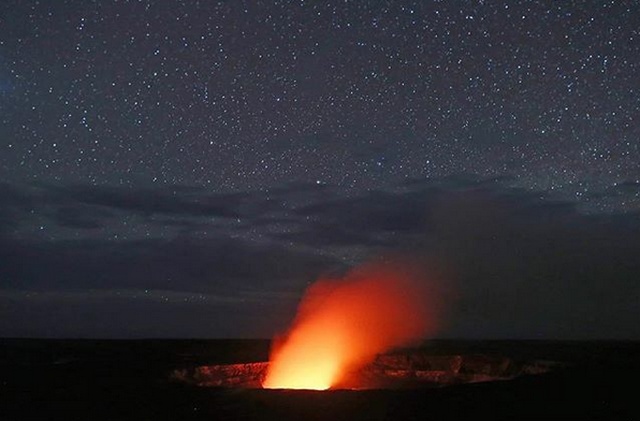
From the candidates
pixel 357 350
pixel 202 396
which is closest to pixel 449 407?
pixel 202 396

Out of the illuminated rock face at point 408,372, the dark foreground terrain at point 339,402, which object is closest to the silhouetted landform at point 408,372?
the illuminated rock face at point 408,372

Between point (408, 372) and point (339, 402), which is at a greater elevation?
point (408, 372)

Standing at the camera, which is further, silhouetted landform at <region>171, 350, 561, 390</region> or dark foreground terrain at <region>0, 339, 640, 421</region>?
silhouetted landform at <region>171, 350, 561, 390</region>

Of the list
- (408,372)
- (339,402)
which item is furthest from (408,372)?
(339,402)

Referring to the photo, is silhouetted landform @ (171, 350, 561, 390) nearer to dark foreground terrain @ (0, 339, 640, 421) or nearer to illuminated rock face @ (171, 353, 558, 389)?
illuminated rock face @ (171, 353, 558, 389)

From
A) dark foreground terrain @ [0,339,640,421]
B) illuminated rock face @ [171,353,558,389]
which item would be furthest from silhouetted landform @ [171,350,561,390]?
dark foreground terrain @ [0,339,640,421]

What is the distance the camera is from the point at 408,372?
3278cm

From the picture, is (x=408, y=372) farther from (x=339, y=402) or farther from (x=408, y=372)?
(x=339, y=402)

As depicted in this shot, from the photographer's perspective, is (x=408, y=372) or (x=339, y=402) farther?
(x=408, y=372)

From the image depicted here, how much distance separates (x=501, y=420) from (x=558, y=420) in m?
1.26

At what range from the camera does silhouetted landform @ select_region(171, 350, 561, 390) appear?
30084mm

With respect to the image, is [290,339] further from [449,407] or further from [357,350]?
[449,407]

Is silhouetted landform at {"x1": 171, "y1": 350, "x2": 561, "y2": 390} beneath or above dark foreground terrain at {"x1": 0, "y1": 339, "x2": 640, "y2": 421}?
above

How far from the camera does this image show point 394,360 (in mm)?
34344
